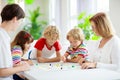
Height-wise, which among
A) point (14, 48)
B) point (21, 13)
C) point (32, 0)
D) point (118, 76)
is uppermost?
point (32, 0)

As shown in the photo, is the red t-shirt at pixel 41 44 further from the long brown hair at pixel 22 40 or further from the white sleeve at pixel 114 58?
the white sleeve at pixel 114 58

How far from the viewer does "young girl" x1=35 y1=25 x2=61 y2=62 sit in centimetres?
312

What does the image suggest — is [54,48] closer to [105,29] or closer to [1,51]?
[105,29]

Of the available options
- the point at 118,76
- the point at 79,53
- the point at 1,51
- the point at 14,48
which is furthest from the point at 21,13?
the point at 79,53

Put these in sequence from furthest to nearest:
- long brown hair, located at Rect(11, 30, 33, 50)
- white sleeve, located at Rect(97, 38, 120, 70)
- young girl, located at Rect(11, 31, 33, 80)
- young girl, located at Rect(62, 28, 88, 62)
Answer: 1. young girl, located at Rect(62, 28, 88, 62)
2. long brown hair, located at Rect(11, 30, 33, 50)
3. young girl, located at Rect(11, 31, 33, 80)
4. white sleeve, located at Rect(97, 38, 120, 70)

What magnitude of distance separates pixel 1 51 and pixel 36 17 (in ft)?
19.3

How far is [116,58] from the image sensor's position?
232 cm

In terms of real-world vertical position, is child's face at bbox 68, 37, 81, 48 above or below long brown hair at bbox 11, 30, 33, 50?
below

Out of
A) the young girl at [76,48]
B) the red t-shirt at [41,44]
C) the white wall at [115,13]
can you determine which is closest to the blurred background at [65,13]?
the white wall at [115,13]

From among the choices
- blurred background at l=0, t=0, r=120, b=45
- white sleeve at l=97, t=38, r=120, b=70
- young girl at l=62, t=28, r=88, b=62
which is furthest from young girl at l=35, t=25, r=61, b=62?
blurred background at l=0, t=0, r=120, b=45

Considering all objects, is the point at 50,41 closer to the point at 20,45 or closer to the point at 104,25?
the point at 20,45

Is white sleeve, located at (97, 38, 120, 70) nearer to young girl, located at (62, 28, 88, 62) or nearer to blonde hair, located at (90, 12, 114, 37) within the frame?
blonde hair, located at (90, 12, 114, 37)

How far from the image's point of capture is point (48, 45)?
130 inches

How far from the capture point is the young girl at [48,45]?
3117 mm
